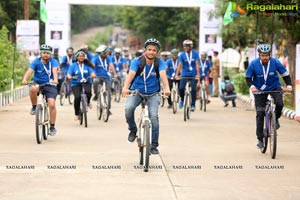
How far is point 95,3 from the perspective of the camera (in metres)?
37.4

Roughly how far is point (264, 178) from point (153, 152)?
176 centimetres

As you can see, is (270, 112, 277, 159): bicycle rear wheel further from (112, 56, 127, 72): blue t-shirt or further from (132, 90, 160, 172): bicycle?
(112, 56, 127, 72): blue t-shirt

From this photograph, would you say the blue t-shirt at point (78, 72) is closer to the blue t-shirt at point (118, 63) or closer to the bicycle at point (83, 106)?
the bicycle at point (83, 106)

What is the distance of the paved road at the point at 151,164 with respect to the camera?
33.1 feet

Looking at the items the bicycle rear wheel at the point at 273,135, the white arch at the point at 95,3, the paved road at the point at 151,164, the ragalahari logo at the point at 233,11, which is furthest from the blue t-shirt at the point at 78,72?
the white arch at the point at 95,3

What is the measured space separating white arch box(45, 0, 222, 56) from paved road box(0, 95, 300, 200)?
1790 centimetres

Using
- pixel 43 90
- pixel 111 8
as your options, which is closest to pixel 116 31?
pixel 111 8

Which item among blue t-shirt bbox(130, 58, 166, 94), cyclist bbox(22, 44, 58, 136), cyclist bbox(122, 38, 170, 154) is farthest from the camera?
cyclist bbox(22, 44, 58, 136)

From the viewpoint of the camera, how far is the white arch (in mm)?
37562

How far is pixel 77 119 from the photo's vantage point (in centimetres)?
1962

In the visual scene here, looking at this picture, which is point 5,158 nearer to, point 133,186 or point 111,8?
point 133,186

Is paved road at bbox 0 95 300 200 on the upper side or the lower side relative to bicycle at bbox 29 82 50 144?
lower

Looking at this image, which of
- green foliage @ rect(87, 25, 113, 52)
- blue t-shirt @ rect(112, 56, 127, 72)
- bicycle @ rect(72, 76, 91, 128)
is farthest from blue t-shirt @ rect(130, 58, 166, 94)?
green foliage @ rect(87, 25, 113, 52)

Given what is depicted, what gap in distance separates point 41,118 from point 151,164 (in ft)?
11.5
